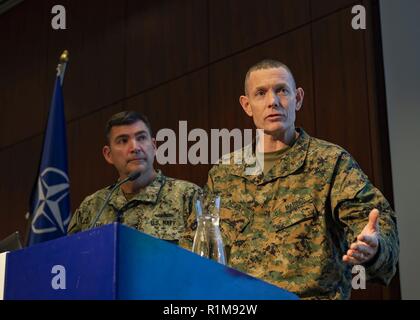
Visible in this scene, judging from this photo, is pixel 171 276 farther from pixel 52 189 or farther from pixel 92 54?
pixel 92 54

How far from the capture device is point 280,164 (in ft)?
7.11

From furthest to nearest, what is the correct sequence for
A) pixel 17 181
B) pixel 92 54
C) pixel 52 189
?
pixel 17 181
pixel 92 54
pixel 52 189

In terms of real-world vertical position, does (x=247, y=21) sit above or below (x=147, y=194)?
above

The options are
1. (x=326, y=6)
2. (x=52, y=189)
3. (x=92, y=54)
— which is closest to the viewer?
(x=52, y=189)

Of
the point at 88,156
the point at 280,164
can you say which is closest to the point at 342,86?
the point at 280,164

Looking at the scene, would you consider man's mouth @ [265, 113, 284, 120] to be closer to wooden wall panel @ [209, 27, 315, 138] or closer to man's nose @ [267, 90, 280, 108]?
man's nose @ [267, 90, 280, 108]

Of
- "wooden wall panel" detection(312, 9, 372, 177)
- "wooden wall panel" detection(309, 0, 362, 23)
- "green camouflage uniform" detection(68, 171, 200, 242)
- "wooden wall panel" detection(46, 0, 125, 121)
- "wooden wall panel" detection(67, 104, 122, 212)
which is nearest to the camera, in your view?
"green camouflage uniform" detection(68, 171, 200, 242)

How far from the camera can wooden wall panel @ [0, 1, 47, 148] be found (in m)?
6.02

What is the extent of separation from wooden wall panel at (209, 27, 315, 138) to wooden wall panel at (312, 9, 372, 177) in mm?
62

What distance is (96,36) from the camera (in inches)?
217

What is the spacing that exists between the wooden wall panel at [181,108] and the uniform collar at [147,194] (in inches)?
55.8

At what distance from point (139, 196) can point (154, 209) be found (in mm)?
85

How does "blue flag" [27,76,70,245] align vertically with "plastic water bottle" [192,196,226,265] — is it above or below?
above

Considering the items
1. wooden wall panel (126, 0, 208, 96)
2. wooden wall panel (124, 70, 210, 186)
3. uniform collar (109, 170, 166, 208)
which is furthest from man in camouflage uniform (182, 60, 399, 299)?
wooden wall panel (126, 0, 208, 96)
